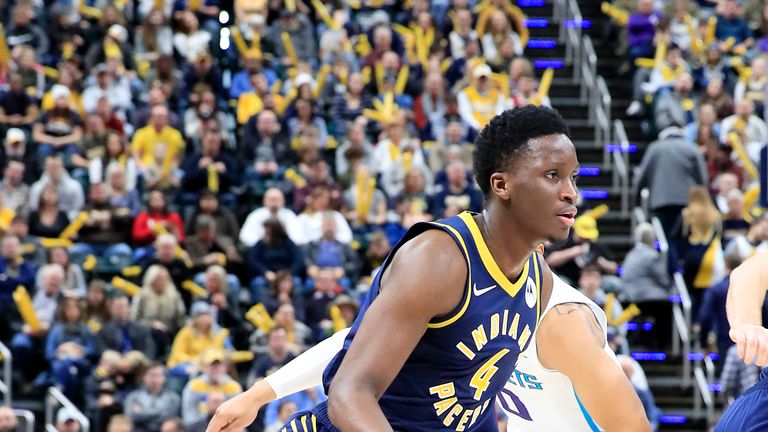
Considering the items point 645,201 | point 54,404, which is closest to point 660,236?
point 645,201

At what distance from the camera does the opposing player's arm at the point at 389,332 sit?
3969 millimetres

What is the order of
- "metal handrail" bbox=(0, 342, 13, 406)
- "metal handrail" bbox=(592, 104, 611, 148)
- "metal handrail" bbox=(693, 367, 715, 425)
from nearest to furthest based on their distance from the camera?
"metal handrail" bbox=(0, 342, 13, 406) → "metal handrail" bbox=(693, 367, 715, 425) → "metal handrail" bbox=(592, 104, 611, 148)

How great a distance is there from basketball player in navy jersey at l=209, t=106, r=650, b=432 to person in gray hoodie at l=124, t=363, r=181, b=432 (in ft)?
25.7

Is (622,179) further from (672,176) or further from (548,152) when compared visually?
(548,152)

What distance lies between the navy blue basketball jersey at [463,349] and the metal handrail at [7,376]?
8.54m

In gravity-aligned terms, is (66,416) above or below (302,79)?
below

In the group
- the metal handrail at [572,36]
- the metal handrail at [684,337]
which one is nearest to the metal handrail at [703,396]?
the metal handrail at [684,337]

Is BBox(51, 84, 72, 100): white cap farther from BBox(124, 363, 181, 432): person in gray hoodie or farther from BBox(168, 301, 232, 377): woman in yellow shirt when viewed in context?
BBox(124, 363, 181, 432): person in gray hoodie

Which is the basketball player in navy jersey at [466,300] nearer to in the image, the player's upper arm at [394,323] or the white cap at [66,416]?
the player's upper arm at [394,323]

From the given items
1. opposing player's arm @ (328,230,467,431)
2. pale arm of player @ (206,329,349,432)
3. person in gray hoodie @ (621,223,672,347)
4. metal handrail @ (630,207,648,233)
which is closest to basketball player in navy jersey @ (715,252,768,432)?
opposing player's arm @ (328,230,467,431)

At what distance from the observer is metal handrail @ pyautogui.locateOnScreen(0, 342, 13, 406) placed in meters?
12.4

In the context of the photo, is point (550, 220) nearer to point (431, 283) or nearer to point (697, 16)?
point (431, 283)

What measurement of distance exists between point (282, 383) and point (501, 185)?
1.34 meters

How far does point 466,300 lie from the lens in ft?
13.9
